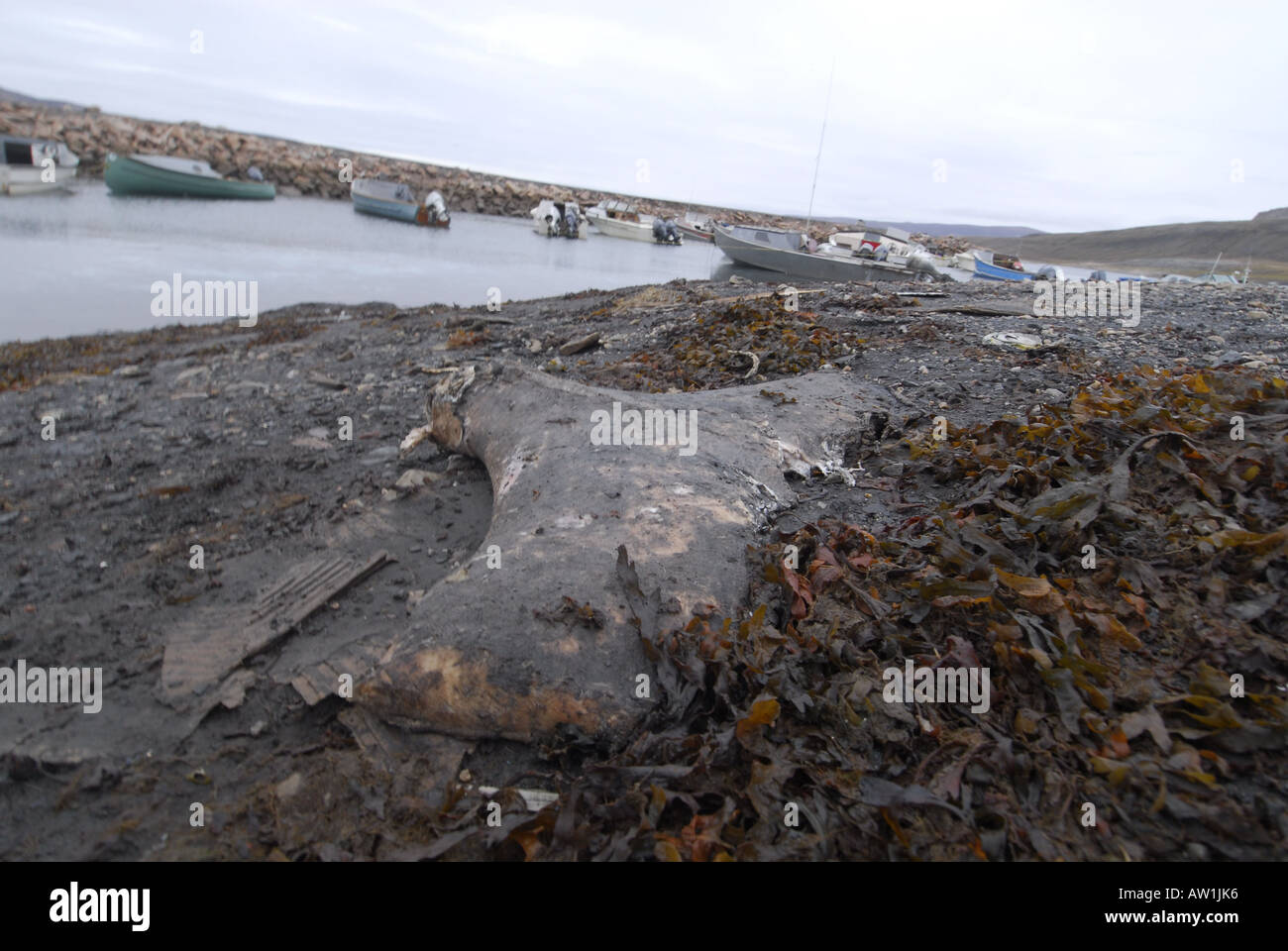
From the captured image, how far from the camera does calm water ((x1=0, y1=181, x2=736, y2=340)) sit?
1585cm

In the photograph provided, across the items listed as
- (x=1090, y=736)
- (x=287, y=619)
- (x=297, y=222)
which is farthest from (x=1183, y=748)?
(x=297, y=222)

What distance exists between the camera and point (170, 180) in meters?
37.3

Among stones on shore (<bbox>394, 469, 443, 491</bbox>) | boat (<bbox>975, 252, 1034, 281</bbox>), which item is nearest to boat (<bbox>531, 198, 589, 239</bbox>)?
boat (<bbox>975, 252, 1034, 281</bbox>)

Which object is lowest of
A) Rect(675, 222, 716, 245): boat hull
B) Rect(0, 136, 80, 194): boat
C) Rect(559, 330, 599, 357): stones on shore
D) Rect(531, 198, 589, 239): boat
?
Rect(559, 330, 599, 357): stones on shore

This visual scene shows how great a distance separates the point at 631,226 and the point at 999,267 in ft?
93.4

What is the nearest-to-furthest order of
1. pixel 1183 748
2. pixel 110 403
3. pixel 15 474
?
pixel 1183 748, pixel 15 474, pixel 110 403

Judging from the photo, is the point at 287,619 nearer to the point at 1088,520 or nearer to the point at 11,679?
the point at 11,679

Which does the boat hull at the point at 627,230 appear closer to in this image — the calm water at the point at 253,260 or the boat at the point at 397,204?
the calm water at the point at 253,260

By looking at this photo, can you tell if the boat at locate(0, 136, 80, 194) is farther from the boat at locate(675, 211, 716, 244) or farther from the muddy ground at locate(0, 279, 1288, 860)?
the boat at locate(675, 211, 716, 244)

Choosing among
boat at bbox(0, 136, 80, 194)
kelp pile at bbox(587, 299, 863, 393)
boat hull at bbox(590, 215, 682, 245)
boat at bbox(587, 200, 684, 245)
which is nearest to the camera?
kelp pile at bbox(587, 299, 863, 393)

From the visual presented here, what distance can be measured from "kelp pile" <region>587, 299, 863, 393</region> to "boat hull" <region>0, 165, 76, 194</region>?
3704cm

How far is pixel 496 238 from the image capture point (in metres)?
38.8

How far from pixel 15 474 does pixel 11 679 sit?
13.2 ft

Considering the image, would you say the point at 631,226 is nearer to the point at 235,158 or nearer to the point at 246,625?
the point at 235,158
